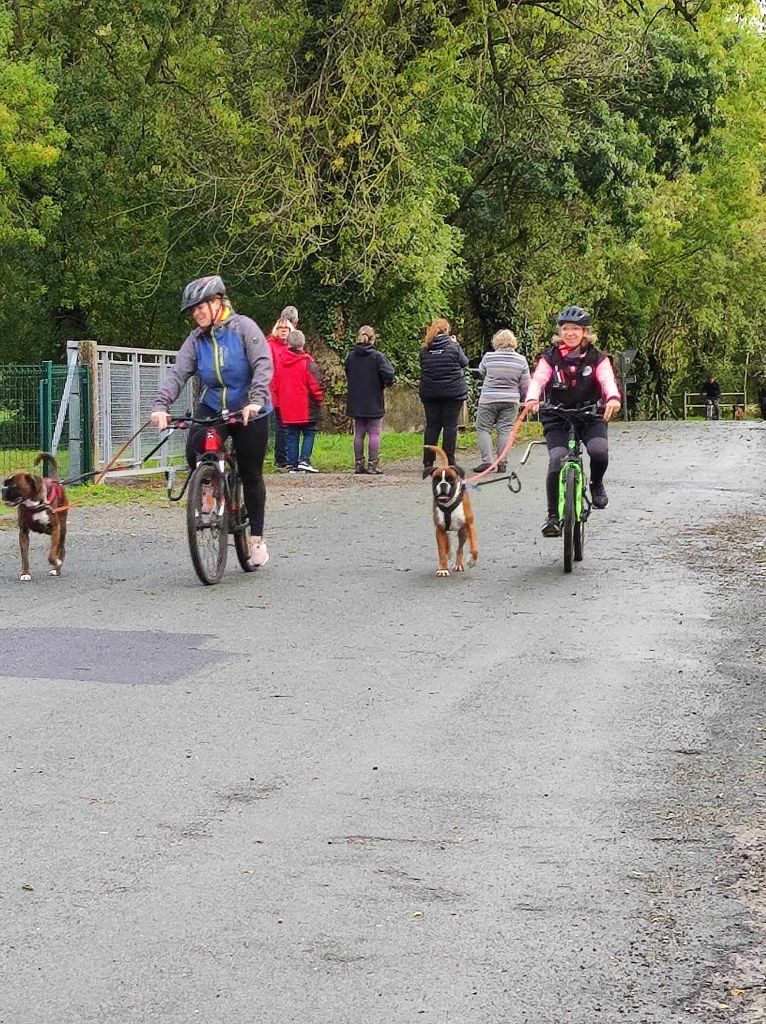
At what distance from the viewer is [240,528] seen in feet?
41.2

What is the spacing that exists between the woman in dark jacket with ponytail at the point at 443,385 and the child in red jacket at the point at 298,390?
2.25 m

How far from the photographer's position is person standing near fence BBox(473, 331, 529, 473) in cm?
2131

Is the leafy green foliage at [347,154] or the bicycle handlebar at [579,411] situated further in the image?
the leafy green foliage at [347,154]

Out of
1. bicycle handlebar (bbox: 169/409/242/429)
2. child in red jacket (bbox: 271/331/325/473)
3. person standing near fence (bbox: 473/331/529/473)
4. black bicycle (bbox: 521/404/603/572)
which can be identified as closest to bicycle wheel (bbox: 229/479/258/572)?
bicycle handlebar (bbox: 169/409/242/429)

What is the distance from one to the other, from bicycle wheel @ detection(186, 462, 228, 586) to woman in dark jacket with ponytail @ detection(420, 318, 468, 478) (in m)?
7.97

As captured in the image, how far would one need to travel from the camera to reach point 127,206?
38938 millimetres

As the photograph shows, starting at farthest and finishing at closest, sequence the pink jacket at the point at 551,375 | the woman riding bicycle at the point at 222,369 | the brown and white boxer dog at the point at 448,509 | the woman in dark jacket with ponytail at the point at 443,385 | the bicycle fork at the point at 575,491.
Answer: the woman in dark jacket with ponytail at the point at 443,385
the pink jacket at the point at 551,375
the bicycle fork at the point at 575,491
the brown and white boxer dog at the point at 448,509
the woman riding bicycle at the point at 222,369

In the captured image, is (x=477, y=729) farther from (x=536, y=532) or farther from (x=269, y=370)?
(x=536, y=532)

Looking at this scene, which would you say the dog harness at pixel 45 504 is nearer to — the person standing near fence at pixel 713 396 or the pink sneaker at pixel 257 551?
the pink sneaker at pixel 257 551

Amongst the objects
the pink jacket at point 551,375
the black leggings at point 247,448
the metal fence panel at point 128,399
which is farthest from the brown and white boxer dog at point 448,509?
the metal fence panel at point 128,399

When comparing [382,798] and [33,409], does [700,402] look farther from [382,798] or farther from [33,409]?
[382,798]

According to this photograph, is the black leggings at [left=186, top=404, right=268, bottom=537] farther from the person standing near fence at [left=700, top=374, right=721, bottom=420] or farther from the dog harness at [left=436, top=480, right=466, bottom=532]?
the person standing near fence at [left=700, top=374, right=721, bottom=420]

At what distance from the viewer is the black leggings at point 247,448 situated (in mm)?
12297

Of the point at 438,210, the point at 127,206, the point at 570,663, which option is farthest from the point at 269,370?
the point at 127,206
